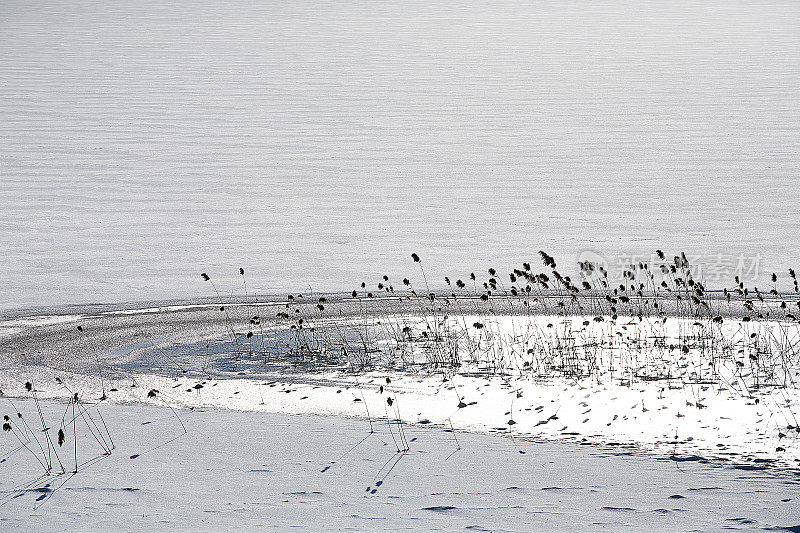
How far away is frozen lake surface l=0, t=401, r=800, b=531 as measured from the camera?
429 centimetres

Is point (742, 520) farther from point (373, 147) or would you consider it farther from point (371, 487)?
point (373, 147)

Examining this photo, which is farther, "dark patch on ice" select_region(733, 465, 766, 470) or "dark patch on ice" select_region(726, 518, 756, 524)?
"dark patch on ice" select_region(733, 465, 766, 470)

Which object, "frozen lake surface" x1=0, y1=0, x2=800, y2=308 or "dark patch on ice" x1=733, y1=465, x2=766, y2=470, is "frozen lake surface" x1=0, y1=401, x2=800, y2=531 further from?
"frozen lake surface" x1=0, y1=0, x2=800, y2=308

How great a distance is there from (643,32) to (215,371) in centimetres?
3145

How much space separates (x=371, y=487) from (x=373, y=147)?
51.4ft

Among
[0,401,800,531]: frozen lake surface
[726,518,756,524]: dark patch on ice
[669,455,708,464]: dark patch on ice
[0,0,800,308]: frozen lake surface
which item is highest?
[0,0,800,308]: frozen lake surface

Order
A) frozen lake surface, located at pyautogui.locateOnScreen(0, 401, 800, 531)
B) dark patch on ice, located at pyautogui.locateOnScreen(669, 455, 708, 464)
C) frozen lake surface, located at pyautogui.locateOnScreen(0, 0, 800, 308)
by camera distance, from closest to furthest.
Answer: frozen lake surface, located at pyautogui.locateOnScreen(0, 401, 800, 531)
dark patch on ice, located at pyautogui.locateOnScreen(669, 455, 708, 464)
frozen lake surface, located at pyautogui.locateOnScreen(0, 0, 800, 308)

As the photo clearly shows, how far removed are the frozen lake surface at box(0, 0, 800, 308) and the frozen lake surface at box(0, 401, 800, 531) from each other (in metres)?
5.27

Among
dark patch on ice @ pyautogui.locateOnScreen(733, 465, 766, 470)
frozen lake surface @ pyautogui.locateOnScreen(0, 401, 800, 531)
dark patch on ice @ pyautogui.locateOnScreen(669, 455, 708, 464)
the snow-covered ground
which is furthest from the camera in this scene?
the snow-covered ground

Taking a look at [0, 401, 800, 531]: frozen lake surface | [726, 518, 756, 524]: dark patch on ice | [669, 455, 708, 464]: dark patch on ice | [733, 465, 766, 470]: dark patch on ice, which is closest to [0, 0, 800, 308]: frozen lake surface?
[0, 401, 800, 531]: frozen lake surface

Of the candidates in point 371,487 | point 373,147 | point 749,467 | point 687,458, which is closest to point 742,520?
point 749,467

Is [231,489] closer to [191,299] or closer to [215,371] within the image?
[215,371]

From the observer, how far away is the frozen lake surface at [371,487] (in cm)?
429

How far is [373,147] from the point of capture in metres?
20.0
